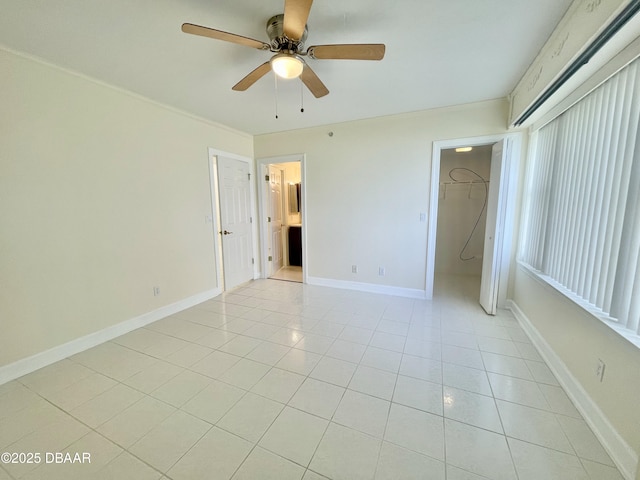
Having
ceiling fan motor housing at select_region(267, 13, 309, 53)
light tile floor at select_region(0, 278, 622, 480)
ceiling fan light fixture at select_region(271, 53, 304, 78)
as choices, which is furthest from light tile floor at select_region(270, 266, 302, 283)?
ceiling fan motor housing at select_region(267, 13, 309, 53)

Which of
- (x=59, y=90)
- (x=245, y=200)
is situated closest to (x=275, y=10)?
(x=59, y=90)

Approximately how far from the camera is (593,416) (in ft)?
4.90

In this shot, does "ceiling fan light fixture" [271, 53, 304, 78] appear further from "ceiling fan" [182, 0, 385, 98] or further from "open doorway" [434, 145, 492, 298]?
"open doorway" [434, 145, 492, 298]

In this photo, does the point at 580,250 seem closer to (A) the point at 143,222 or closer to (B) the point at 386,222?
(B) the point at 386,222

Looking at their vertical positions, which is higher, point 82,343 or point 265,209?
point 265,209

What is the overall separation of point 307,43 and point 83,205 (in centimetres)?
243

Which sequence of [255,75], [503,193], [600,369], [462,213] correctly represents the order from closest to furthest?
[600,369], [255,75], [503,193], [462,213]

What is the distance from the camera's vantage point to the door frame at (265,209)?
4.05 metres

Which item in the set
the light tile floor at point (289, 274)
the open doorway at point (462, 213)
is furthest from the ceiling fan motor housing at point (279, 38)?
the open doorway at point (462, 213)

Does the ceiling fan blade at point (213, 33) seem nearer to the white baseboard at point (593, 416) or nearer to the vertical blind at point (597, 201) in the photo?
the vertical blind at point (597, 201)

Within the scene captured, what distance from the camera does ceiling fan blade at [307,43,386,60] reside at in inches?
58.7

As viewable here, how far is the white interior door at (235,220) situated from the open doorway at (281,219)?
0.93 feet

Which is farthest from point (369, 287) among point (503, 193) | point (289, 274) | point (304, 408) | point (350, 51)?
point (350, 51)

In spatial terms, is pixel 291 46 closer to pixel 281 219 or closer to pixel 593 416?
pixel 593 416
